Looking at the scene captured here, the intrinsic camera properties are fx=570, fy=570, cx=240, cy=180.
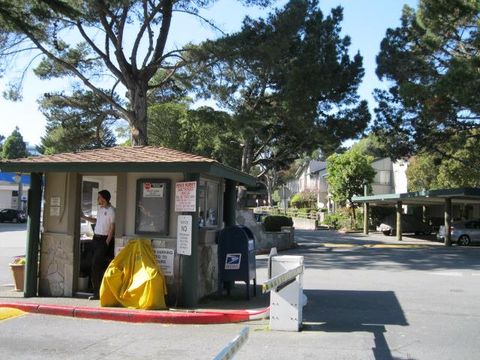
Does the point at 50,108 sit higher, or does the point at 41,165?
the point at 50,108

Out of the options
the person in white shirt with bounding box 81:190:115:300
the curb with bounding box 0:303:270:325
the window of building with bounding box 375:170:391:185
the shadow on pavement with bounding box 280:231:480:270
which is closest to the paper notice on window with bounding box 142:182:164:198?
the person in white shirt with bounding box 81:190:115:300

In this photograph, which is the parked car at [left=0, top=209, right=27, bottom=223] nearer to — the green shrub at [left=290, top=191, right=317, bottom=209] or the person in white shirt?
the green shrub at [left=290, top=191, right=317, bottom=209]

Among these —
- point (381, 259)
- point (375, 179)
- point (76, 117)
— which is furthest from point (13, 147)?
point (381, 259)

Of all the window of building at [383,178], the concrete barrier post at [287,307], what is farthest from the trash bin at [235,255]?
the window of building at [383,178]

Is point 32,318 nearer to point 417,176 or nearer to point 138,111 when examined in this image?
point 138,111

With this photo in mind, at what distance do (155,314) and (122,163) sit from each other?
2545 mm

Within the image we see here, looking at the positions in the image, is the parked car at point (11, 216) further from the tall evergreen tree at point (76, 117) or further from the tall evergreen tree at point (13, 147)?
the tall evergreen tree at point (13, 147)

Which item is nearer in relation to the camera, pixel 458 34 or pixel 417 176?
pixel 458 34

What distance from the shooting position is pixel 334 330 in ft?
27.1

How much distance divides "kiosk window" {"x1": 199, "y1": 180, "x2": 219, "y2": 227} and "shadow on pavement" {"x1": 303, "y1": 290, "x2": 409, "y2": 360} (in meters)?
2.41

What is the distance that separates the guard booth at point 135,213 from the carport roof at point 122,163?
16 millimetres

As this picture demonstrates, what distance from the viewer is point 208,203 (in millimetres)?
10844

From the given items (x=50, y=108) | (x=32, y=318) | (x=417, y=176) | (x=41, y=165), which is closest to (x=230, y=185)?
(x=41, y=165)

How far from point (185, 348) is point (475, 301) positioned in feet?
21.6
